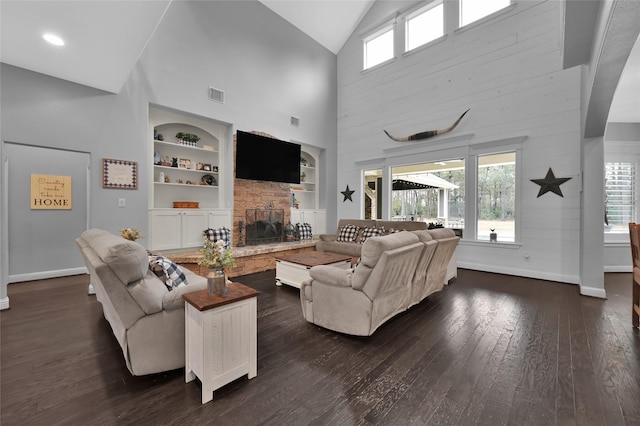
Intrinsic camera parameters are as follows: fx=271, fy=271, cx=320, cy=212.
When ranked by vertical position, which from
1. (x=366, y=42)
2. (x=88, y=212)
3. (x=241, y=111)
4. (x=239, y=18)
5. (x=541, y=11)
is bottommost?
(x=88, y=212)

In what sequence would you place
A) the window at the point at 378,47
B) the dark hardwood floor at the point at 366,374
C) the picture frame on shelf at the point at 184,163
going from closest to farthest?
the dark hardwood floor at the point at 366,374, the picture frame on shelf at the point at 184,163, the window at the point at 378,47

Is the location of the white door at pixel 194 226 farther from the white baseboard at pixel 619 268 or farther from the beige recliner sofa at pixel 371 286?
the white baseboard at pixel 619 268

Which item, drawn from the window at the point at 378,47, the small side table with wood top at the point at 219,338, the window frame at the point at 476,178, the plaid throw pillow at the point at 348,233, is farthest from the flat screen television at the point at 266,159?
the small side table with wood top at the point at 219,338

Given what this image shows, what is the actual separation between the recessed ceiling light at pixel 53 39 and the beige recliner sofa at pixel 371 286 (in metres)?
3.73

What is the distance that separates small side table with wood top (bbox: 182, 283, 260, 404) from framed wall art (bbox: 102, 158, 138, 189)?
371 cm

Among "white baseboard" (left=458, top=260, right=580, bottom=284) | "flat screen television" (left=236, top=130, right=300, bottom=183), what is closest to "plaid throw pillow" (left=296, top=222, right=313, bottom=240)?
"flat screen television" (left=236, top=130, right=300, bottom=183)

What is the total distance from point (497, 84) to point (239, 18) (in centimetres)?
564

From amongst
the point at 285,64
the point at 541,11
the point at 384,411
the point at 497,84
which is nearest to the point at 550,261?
the point at 497,84

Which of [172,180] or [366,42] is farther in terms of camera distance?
[366,42]

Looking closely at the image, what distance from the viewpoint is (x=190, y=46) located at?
5.30m

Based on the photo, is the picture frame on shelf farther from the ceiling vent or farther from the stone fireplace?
the ceiling vent

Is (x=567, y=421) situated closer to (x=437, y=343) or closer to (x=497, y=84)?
(x=437, y=343)

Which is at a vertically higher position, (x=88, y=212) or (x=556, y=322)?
(x=88, y=212)

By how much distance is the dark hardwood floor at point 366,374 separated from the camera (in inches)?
64.2
